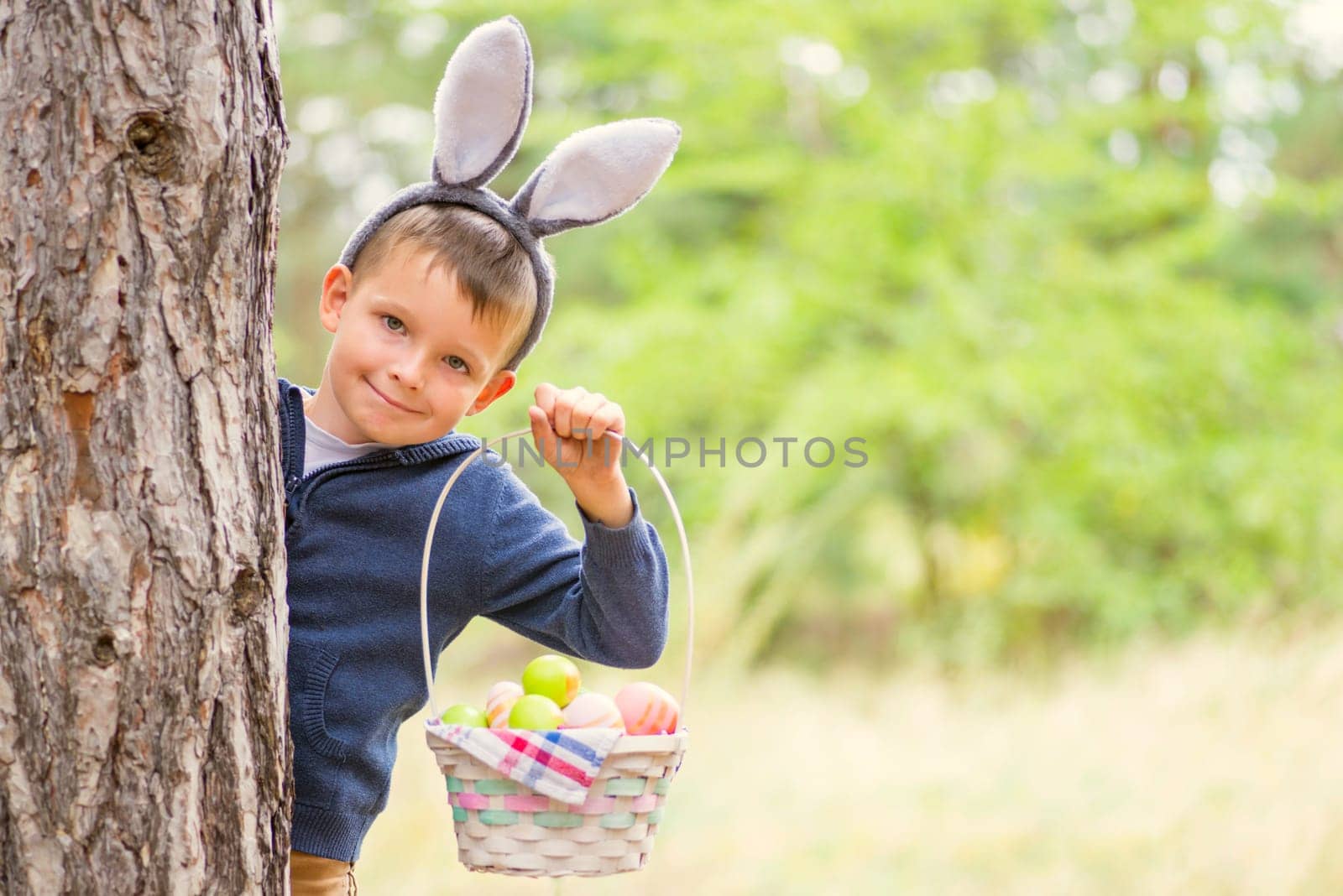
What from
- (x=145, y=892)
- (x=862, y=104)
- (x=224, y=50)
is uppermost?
(x=862, y=104)

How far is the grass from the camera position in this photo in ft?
16.0

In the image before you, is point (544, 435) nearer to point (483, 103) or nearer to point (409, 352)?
point (409, 352)

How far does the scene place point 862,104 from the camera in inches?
313

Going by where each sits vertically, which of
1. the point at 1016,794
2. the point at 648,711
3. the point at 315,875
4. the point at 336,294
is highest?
the point at 336,294

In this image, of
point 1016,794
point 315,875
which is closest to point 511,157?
point 315,875

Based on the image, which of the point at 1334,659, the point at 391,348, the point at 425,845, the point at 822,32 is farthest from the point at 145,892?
the point at 822,32

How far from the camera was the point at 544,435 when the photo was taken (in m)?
1.59

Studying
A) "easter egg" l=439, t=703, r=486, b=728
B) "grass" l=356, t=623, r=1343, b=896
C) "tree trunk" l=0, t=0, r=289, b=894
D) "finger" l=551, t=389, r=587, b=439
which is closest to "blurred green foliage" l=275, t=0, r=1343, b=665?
"grass" l=356, t=623, r=1343, b=896

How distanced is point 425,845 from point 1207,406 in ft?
18.8

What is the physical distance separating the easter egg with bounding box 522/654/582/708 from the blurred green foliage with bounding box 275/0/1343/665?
5.94 meters

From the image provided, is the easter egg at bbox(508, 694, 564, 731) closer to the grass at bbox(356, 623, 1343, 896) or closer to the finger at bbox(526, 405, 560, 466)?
the finger at bbox(526, 405, 560, 466)

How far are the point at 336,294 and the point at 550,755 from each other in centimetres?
72

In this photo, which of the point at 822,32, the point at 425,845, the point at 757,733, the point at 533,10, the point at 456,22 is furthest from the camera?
the point at 456,22

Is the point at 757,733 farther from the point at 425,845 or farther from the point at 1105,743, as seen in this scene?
the point at 425,845
